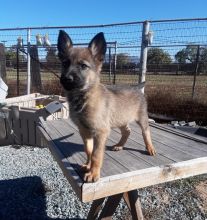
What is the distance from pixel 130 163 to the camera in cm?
303

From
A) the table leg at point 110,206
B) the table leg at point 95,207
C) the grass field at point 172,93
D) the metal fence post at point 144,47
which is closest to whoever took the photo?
the table leg at point 110,206

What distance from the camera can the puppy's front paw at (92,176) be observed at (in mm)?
2547

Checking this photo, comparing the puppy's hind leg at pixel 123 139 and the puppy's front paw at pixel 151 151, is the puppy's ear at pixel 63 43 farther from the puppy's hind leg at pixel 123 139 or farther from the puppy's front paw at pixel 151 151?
the puppy's front paw at pixel 151 151

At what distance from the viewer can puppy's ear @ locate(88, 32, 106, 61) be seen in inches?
117

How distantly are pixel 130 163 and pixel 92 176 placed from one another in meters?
0.58

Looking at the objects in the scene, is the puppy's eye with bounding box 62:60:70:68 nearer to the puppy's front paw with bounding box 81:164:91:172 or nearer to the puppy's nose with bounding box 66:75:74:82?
the puppy's nose with bounding box 66:75:74:82

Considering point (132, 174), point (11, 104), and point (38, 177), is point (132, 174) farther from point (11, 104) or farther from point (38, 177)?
point (11, 104)

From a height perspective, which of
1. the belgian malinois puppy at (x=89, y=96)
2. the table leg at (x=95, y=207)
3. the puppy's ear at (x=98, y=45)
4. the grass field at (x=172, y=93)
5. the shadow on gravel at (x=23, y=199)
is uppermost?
the puppy's ear at (x=98, y=45)

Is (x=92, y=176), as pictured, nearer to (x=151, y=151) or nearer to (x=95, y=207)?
(x=151, y=151)

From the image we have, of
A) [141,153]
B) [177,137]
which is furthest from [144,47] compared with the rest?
[141,153]

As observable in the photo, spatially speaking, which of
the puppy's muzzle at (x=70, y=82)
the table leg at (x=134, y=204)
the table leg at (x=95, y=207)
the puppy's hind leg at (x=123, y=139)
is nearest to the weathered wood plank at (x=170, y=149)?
the puppy's hind leg at (x=123, y=139)

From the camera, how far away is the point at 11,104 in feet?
23.2

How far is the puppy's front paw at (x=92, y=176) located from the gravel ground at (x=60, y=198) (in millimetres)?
1813

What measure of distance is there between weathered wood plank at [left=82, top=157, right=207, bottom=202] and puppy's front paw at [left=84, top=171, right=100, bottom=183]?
0.12 ft
